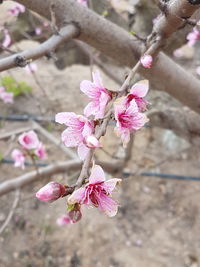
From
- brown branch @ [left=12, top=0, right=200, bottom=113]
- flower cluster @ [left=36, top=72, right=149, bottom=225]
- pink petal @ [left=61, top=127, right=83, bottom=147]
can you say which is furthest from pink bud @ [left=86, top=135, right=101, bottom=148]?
brown branch @ [left=12, top=0, right=200, bottom=113]

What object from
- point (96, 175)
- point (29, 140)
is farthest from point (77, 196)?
point (29, 140)

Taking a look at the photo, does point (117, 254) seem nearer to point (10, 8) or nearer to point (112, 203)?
point (10, 8)

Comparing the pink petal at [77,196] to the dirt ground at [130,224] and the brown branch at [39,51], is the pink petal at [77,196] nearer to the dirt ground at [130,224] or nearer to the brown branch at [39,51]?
the brown branch at [39,51]

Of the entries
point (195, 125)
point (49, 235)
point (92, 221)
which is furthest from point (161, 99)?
point (49, 235)

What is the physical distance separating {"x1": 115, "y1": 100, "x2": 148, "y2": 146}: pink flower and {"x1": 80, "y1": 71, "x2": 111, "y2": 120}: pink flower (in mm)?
41

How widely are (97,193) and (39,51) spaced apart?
50 centimetres

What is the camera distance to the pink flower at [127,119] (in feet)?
2.61

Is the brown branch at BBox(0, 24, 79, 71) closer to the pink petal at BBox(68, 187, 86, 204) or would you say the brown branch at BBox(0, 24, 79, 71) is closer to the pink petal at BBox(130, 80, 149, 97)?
the pink petal at BBox(130, 80, 149, 97)

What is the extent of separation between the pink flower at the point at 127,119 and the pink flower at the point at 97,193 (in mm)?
112

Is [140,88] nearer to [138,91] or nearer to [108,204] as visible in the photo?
[138,91]

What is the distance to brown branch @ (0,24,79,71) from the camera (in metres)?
1.01

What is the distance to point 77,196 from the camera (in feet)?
2.29

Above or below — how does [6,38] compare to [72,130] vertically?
below

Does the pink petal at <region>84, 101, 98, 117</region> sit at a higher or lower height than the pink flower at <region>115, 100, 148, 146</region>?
lower
